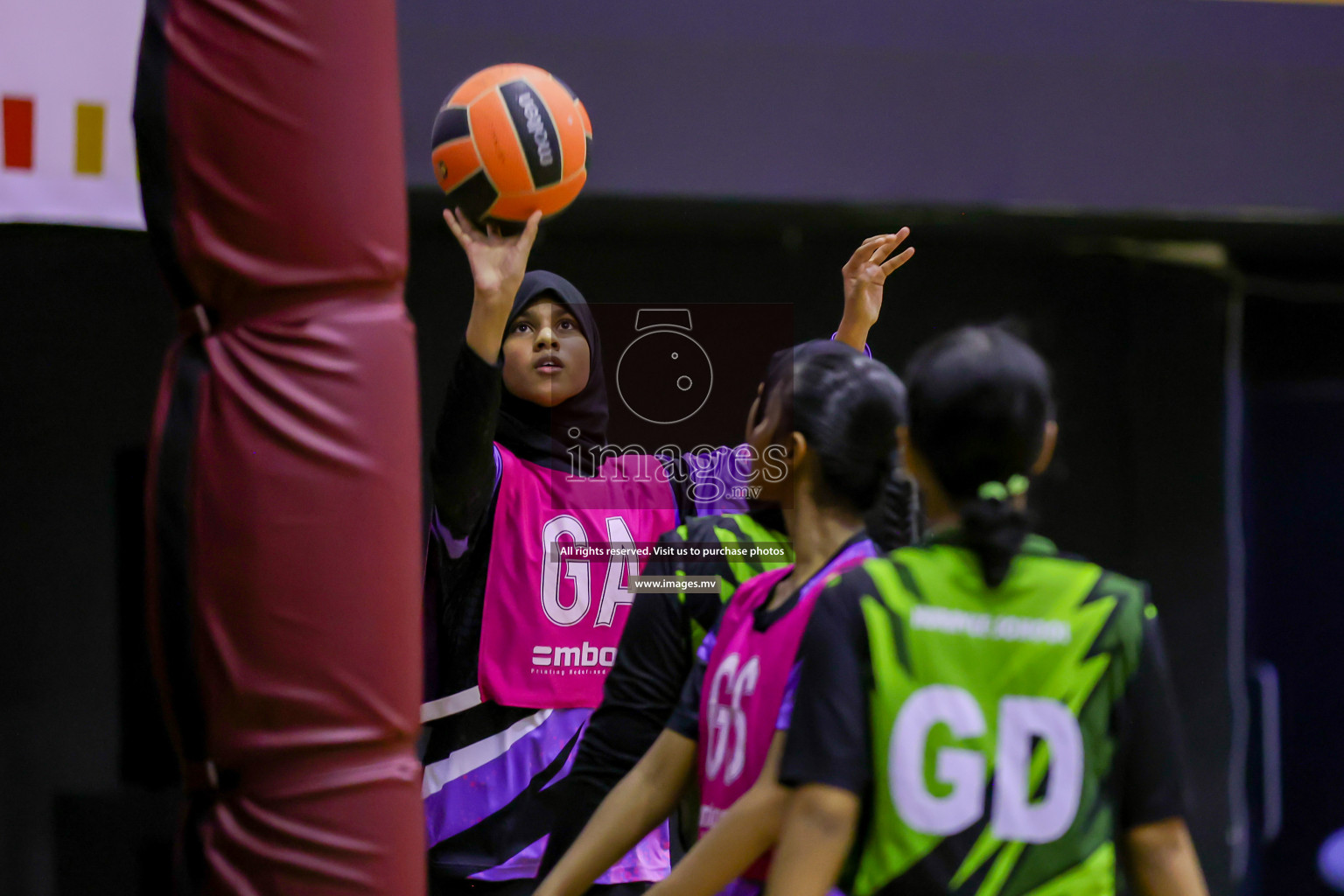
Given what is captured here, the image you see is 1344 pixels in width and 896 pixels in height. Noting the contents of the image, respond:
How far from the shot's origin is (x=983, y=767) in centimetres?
191

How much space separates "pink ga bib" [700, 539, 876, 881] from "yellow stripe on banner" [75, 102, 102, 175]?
11.6 feet

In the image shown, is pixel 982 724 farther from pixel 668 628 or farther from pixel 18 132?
pixel 18 132

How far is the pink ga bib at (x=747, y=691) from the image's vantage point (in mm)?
2148

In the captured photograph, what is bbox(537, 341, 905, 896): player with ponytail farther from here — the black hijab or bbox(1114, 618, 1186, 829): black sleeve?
the black hijab

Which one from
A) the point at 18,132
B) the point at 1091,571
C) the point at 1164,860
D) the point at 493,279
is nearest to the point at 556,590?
the point at 493,279

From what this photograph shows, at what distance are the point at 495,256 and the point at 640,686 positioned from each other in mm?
984

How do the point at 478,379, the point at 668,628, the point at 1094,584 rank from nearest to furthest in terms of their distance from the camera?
the point at 1094,584 < the point at 668,628 < the point at 478,379

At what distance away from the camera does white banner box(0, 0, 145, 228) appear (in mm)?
4652

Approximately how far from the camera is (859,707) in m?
1.90

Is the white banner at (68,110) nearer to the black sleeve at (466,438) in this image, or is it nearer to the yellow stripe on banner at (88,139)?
the yellow stripe on banner at (88,139)

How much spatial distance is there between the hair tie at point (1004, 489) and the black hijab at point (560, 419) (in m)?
1.46

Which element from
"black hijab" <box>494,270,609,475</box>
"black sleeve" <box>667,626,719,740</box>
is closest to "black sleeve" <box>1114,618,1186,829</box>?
"black sleeve" <box>667,626,719,740</box>

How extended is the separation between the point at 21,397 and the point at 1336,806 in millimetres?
6912

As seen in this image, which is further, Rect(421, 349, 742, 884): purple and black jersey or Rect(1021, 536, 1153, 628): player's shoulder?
Rect(421, 349, 742, 884): purple and black jersey
